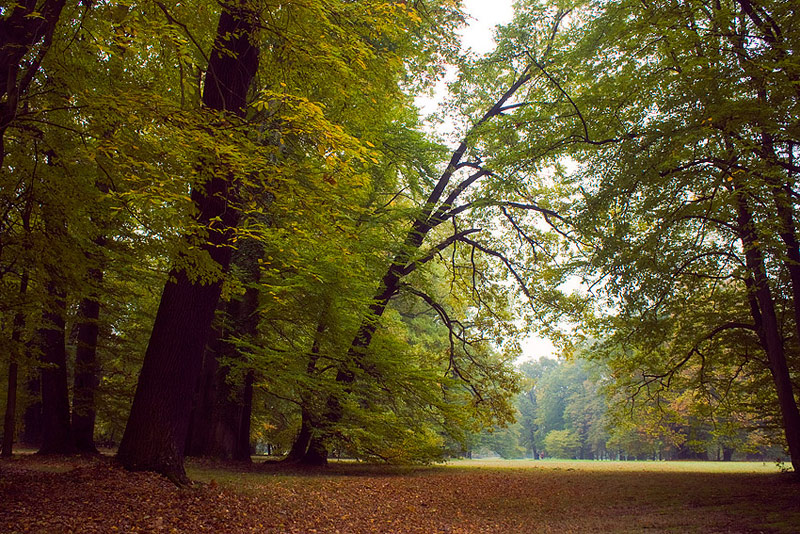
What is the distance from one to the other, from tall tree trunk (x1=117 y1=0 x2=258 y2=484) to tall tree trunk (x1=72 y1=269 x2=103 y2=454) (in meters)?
7.45

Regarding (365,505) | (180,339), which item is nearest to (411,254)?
(365,505)

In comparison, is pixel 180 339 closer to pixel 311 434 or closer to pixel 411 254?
pixel 411 254

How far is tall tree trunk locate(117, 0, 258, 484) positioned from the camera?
22.8ft

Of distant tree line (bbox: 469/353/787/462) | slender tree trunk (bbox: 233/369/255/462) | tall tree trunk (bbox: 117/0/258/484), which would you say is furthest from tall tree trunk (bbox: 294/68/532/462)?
distant tree line (bbox: 469/353/787/462)

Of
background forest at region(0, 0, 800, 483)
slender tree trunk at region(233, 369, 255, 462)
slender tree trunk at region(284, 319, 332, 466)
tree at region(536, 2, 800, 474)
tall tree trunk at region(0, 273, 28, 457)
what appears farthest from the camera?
slender tree trunk at region(233, 369, 255, 462)

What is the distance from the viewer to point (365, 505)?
27.3ft

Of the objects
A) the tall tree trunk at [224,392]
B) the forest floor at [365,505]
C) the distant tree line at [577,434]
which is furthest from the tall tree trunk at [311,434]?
the distant tree line at [577,434]

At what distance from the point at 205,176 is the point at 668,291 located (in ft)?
29.7

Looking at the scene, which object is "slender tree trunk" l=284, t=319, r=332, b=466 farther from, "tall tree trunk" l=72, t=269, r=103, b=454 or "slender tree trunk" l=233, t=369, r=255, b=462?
"tall tree trunk" l=72, t=269, r=103, b=454

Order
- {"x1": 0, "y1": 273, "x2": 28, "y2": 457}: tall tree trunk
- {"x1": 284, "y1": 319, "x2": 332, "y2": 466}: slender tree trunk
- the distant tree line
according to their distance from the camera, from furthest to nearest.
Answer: the distant tree line
{"x1": 284, "y1": 319, "x2": 332, "y2": 466}: slender tree trunk
{"x1": 0, "y1": 273, "x2": 28, "y2": 457}: tall tree trunk

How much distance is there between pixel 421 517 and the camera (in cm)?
786

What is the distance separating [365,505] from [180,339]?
157 inches

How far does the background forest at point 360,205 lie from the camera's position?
585cm

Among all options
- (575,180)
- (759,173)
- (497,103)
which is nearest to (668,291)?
(575,180)
